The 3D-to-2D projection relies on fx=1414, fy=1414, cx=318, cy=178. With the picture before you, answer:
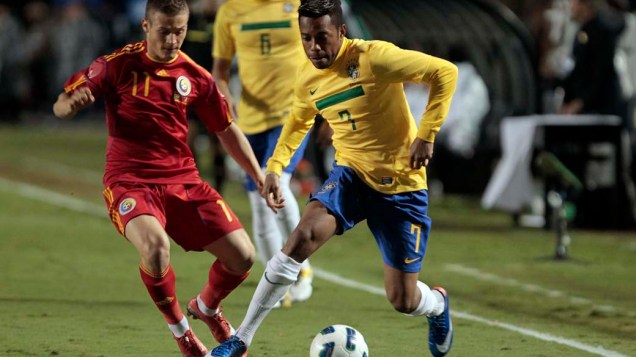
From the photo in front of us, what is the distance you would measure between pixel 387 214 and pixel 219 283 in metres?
1.07

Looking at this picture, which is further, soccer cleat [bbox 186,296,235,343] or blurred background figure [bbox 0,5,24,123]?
blurred background figure [bbox 0,5,24,123]

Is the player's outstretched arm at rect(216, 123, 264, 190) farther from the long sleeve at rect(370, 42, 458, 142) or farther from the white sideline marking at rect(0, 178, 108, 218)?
the white sideline marking at rect(0, 178, 108, 218)

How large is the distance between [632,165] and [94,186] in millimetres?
7840

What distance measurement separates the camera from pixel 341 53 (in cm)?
779

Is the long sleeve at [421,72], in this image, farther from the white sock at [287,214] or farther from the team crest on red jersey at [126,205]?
the white sock at [287,214]

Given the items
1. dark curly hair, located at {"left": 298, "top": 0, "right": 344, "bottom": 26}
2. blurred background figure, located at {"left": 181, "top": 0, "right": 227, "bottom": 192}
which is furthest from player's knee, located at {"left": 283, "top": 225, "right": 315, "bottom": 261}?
blurred background figure, located at {"left": 181, "top": 0, "right": 227, "bottom": 192}

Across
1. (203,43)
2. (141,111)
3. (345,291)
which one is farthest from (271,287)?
(203,43)

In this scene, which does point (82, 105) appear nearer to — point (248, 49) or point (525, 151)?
point (248, 49)

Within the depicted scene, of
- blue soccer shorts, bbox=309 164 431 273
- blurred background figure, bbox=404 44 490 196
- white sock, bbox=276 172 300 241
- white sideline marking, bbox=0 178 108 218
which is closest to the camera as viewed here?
blue soccer shorts, bbox=309 164 431 273

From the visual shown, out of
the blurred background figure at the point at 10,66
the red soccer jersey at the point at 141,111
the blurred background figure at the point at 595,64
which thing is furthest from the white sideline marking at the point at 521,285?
the blurred background figure at the point at 10,66

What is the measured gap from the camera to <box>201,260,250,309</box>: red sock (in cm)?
804

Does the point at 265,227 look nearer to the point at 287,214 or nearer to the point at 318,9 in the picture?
the point at 287,214

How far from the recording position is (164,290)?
759 cm

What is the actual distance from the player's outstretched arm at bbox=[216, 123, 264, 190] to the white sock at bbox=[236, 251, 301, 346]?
2.91 ft
